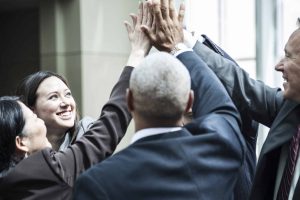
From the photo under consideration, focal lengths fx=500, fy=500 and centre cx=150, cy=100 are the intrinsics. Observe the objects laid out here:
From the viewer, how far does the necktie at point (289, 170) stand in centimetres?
172

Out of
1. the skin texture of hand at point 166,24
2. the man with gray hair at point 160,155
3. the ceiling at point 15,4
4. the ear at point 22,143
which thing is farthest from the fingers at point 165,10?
the ceiling at point 15,4

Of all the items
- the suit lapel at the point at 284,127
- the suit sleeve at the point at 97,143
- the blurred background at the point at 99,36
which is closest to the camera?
the suit sleeve at the point at 97,143

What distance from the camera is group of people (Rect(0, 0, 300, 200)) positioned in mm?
1336

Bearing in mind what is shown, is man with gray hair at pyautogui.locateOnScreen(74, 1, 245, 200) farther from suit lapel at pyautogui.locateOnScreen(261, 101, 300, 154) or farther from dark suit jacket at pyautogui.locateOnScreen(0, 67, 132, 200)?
suit lapel at pyautogui.locateOnScreen(261, 101, 300, 154)

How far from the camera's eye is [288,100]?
6.01 ft

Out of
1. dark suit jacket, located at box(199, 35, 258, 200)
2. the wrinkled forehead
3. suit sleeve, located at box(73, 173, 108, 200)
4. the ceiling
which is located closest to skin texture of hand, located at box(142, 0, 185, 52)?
dark suit jacket, located at box(199, 35, 258, 200)

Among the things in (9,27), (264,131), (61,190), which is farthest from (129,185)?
(9,27)

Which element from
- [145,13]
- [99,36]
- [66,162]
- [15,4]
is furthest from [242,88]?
[15,4]

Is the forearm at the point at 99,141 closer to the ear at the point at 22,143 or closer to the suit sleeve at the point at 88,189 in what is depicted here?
the ear at the point at 22,143

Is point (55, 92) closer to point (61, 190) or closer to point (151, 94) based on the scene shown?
point (61, 190)

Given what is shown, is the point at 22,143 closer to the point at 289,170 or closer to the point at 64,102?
the point at 64,102

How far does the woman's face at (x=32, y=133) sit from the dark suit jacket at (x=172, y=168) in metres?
0.47

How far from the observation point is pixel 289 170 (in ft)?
5.69

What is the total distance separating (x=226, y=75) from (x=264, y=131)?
2.16 meters
